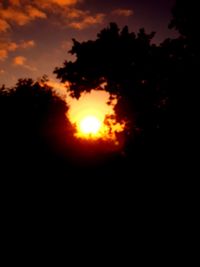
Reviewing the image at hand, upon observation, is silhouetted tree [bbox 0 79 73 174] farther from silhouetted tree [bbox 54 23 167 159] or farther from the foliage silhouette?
silhouetted tree [bbox 54 23 167 159]

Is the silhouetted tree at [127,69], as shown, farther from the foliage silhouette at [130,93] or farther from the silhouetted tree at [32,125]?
the silhouetted tree at [32,125]

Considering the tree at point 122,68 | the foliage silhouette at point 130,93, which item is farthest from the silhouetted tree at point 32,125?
the tree at point 122,68

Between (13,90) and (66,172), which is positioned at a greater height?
(13,90)

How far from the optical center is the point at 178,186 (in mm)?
14734

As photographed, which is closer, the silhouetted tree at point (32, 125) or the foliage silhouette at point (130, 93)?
the foliage silhouette at point (130, 93)

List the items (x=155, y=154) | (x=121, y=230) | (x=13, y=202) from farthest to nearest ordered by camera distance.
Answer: (x=13, y=202)
(x=155, y=154)
(x=121, y=230)

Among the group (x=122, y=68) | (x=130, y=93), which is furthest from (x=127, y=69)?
→ (x=130, y=93)

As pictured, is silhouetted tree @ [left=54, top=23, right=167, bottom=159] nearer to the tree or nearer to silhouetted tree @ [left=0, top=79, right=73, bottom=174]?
the tree

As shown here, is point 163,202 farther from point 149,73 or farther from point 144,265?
point 149,73

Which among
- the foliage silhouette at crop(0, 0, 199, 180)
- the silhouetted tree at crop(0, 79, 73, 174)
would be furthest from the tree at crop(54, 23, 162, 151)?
the silhouetted tree at crop(0, 79, 73, 174)

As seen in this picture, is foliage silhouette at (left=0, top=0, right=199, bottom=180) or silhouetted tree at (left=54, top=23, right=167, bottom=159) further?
silhouetted tree at (left=54, top=23, right=167, bottom=159)

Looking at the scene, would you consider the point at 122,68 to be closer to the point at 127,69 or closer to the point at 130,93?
the point at 127,69

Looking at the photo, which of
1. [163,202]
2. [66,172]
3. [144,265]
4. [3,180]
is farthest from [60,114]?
[144,265]

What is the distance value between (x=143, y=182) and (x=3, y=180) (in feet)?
31.7
